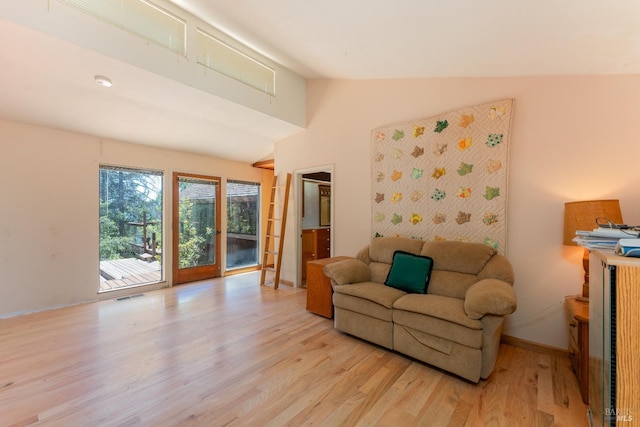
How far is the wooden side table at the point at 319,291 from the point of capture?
319 cm

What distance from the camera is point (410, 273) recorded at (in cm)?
267

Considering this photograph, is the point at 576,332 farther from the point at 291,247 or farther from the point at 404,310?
the point at 291,247

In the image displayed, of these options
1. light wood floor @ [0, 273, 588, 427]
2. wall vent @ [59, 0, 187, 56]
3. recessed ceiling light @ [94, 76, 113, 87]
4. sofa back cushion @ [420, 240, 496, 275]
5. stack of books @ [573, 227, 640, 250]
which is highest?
wall vent @ [59, 0, 187, 56]

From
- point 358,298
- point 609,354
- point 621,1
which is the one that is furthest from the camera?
point 358,298

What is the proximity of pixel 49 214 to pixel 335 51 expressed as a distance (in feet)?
13.1

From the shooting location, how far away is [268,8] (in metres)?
2.30

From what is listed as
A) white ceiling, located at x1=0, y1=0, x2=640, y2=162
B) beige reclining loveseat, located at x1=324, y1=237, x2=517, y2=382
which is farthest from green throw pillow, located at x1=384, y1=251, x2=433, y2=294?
white ceiling, located at x1=0, y1=0, x2=640, y2=162

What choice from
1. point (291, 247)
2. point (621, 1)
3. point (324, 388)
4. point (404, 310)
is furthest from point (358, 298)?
point (621, 1)

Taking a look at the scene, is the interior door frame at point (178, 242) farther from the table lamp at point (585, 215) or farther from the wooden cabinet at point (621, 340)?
the wooden cabinet at point (621, 340)

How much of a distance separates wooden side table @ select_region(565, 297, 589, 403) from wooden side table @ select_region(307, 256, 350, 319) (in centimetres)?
209

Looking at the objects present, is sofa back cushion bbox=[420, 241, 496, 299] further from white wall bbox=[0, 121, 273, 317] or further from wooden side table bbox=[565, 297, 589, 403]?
white wall bbox=[0, 121, 273, 317]

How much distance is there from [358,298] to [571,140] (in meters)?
2.30

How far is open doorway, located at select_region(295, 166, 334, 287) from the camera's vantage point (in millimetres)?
4492

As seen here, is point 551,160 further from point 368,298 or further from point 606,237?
point 368,298
